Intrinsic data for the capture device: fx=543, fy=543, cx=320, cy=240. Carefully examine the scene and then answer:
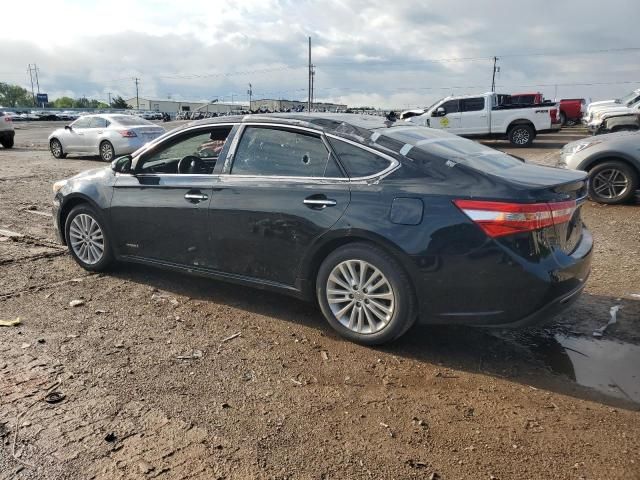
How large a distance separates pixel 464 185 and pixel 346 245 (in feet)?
3.01

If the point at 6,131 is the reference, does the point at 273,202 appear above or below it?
below

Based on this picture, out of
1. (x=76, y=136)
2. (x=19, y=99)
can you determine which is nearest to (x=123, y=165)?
(x=76, y=136)

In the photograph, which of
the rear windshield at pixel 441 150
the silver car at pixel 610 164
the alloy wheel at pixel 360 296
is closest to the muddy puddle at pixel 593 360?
the alloy wheel at pixel 360 296

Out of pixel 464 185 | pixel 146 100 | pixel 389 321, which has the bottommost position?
pixel 389 321

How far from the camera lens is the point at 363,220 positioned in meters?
3.72

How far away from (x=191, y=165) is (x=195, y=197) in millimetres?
522

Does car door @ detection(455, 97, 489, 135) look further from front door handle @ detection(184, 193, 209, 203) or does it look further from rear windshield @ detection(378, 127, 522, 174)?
front door handle @ detection(184, 193, 209, 203)

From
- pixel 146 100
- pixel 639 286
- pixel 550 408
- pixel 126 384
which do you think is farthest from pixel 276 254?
pixel 146 100

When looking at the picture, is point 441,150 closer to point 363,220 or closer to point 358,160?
point 358,160

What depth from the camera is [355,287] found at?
3891 mm

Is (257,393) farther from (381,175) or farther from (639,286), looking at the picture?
(639,286)

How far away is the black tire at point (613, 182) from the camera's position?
8742mm

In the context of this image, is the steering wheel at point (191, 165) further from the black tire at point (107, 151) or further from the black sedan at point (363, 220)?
the black tire at point (107, 151)

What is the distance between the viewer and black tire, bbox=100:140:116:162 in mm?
16266
